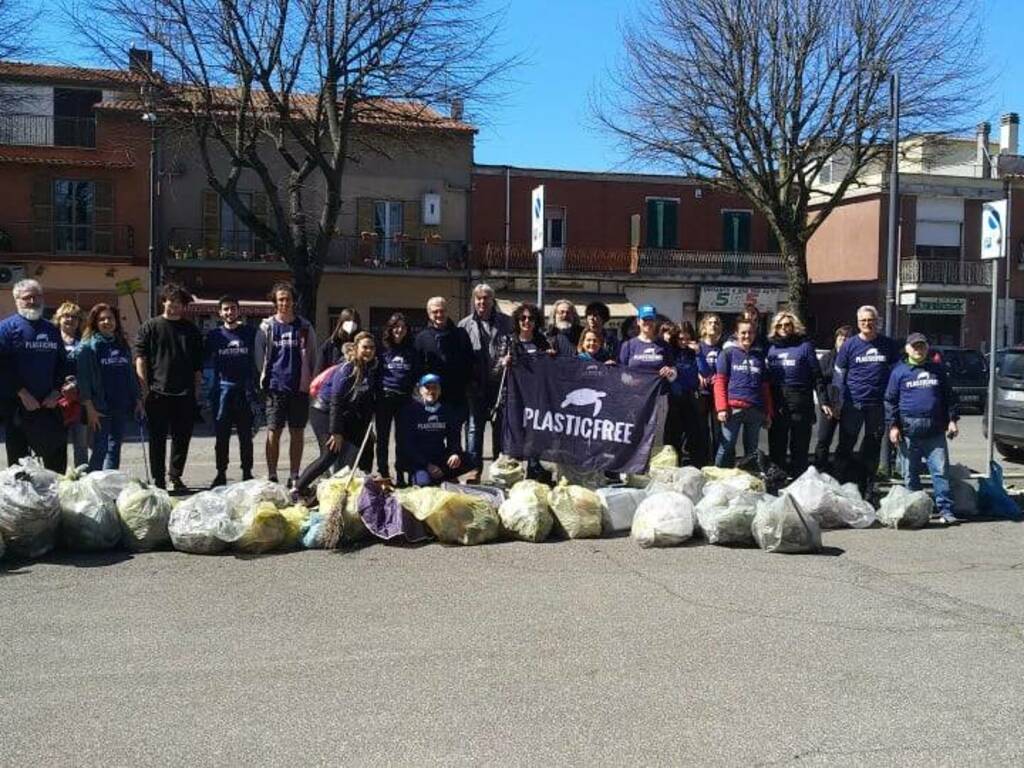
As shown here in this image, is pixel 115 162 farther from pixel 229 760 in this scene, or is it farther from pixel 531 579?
pixel 229 760

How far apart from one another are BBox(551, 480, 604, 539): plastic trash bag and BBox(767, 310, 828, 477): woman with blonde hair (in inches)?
101

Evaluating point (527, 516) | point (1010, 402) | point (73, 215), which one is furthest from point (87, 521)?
point (73, 215)

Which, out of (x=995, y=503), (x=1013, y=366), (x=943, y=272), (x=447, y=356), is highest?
(x=943, y=272)

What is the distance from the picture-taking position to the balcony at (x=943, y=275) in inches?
1531

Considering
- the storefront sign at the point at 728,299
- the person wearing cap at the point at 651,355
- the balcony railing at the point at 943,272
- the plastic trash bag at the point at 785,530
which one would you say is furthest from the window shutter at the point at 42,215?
the plastic trash bag at the point at 785,530

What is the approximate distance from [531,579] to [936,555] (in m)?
3.18

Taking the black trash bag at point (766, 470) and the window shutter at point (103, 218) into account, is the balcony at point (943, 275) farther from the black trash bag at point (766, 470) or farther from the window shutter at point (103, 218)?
the black trash bag at point (766, 470)

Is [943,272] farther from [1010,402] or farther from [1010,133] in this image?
[1010,402]

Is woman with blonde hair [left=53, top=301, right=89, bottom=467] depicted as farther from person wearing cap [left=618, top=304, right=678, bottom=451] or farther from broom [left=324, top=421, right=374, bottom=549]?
person wearing cap [left=618, top=304, right=678, bottom=451]

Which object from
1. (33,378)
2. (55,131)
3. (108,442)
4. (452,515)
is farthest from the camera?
(55,131)

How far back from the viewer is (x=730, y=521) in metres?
7.57

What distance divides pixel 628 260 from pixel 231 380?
29659 mm

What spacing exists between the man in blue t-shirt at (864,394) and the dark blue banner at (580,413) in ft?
5.95

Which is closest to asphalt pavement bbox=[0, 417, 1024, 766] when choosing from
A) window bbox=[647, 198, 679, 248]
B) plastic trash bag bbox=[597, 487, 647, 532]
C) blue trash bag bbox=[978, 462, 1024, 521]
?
plastic trash bag bbox=[597, 487, 647, 532]
